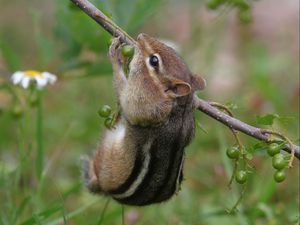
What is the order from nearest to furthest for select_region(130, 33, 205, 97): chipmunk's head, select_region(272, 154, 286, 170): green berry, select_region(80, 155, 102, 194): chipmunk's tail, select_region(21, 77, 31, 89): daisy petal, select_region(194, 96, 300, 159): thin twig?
select_region(272, 154, 286, 170): green berry < select_region(194, 96, 300, 159): thin twig < select_region(130, 33, 205, 97): chipmunk's head < select_region(80, 155, 102, 194): chipmunk's tail < select_region(21, 77, 31, 89): daisy petal

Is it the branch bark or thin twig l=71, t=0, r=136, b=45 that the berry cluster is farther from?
thin twig l=71, t=0, r=136, b=45

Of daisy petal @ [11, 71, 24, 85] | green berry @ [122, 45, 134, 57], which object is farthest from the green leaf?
daisy petal @ [11, 71, 24, 85]

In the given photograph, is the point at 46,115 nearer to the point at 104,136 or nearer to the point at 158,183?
the point at 104,136

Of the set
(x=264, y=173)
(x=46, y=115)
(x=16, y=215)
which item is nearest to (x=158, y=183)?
(x=16, y=215)

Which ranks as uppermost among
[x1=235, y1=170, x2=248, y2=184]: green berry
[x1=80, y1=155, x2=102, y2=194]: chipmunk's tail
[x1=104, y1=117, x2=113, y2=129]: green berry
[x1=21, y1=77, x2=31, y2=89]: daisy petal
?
[x1=235, y1=170, x2=248, y2=184]: green berry

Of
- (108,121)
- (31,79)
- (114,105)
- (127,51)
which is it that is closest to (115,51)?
(127,51)

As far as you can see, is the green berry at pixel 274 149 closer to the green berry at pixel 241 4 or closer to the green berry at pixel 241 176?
the green berry at pixel 241 176

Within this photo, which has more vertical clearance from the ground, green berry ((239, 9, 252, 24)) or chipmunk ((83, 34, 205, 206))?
green berry ((239, 9, 252, 24))

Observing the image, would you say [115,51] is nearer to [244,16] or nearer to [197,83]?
[197,83]

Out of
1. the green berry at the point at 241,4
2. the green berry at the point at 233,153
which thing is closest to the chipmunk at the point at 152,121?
the green berry at the point at 233,153
